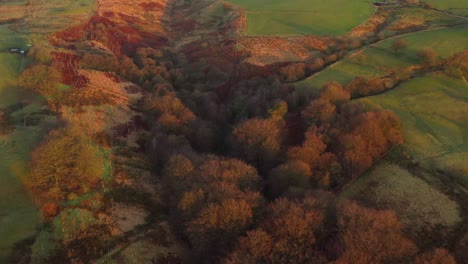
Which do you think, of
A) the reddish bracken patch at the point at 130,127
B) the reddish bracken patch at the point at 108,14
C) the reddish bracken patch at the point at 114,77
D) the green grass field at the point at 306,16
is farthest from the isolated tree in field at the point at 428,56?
the reddish bracken patch at the point at 108,14

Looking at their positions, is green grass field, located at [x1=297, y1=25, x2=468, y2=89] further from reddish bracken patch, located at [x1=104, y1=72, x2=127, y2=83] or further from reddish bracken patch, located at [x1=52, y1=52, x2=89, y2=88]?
reddish bracken patch, located at [x1=52, y1=52, x2=89, y2=88]

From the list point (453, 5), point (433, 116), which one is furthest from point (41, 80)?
point (453, 5)

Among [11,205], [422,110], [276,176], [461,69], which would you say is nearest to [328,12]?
[461,69]

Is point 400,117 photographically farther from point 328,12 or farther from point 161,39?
point 161,39

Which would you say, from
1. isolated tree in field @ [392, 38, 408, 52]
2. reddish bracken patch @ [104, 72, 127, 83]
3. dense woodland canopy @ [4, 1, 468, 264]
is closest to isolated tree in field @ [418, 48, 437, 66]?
dense woodland canopy @ [4, 1, 468, 264]

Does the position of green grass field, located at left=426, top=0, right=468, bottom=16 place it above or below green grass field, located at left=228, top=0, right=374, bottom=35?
above

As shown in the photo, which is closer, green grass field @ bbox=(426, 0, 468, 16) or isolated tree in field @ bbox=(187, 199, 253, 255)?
isolated tree in field @ bbox=(187, 199, 253, 255)
